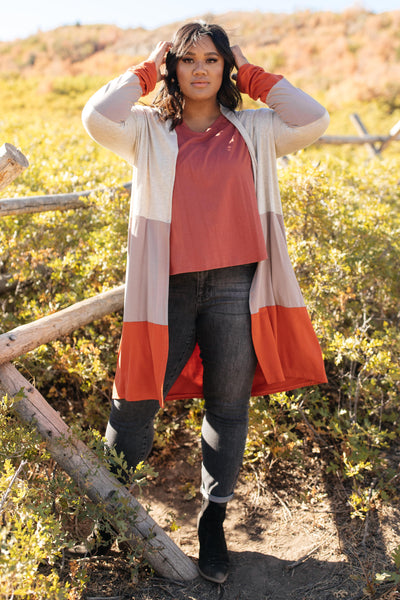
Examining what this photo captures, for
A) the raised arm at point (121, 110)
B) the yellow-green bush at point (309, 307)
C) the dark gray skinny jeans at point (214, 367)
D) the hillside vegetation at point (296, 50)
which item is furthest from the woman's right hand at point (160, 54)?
the hillside vegetation at point (296, 50)

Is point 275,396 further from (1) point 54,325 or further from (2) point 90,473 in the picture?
(1) point 54,325

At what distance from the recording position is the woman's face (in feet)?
6.16

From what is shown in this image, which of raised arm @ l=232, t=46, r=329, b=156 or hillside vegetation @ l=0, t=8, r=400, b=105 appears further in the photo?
hillside vegetation @ l=0, t=8, r=400, b=105

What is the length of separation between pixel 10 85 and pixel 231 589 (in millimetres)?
18461

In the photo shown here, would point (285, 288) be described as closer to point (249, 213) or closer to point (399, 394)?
point (249, 213)

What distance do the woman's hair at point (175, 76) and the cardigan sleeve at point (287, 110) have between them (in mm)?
71

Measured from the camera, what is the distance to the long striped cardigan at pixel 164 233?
1.81 meters

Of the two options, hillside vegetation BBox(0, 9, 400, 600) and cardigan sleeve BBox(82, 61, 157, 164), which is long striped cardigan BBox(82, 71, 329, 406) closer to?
cardigan sleeve BBox(82, 61, 157, 164)

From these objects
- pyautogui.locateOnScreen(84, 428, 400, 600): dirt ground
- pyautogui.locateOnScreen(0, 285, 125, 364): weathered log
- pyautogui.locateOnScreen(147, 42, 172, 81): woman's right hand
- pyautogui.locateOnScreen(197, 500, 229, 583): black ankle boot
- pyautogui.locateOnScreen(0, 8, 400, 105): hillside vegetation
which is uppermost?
pyautogui.locateOnScreen(0, 8, 400, 105): hillside vegetation


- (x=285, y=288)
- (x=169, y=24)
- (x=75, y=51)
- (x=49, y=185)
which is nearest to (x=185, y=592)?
(x=285, y=288)

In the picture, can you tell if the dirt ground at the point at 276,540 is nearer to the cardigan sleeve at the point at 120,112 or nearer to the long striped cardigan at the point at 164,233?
the long striped cardigan at the point at 164,233

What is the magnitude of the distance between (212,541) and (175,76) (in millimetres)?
1925

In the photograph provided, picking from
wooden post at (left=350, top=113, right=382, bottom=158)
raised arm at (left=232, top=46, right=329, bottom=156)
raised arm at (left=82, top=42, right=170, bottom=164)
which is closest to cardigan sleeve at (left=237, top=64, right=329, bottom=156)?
raised arm at (left=232, top=46, right=329, bottom=156)

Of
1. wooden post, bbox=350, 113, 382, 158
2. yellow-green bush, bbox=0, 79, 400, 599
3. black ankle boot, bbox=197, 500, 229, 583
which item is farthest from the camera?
wooden post, bbox=350, 113, 382, 158
